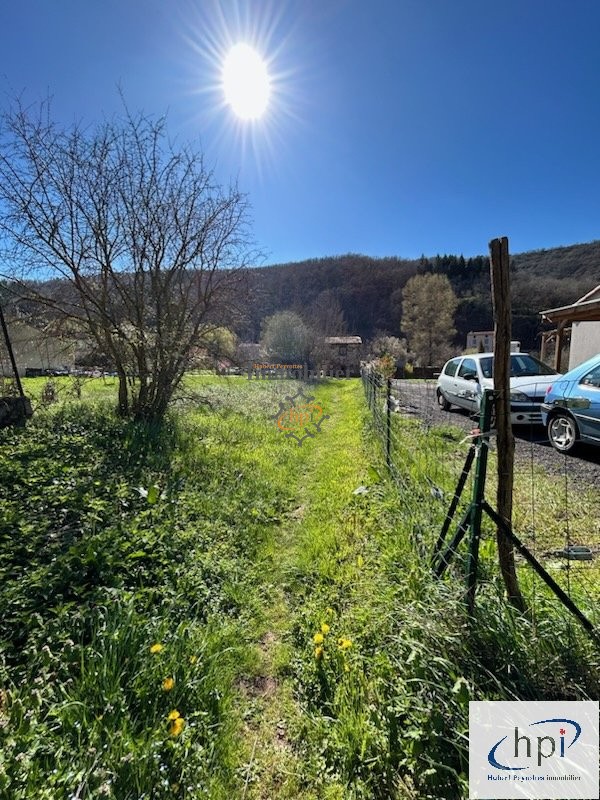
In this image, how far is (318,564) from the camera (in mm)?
3236

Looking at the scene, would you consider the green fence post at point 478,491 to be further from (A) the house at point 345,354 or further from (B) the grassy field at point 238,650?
(A) the house at point 345,354

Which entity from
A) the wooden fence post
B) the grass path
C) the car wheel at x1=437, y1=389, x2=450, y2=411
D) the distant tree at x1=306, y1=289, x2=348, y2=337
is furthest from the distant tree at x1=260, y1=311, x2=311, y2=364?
the wooden fence post

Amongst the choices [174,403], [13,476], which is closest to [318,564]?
[13,476]

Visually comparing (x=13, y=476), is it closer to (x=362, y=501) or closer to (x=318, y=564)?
(x=318, y=564)

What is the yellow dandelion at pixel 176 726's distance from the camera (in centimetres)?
161

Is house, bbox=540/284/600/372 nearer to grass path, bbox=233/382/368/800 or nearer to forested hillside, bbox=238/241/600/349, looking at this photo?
grass path, bbox=233/382/368/800

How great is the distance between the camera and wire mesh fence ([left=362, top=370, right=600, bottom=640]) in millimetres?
2221

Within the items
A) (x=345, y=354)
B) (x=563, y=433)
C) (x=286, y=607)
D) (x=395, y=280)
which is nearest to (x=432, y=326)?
(x=345, y=354)

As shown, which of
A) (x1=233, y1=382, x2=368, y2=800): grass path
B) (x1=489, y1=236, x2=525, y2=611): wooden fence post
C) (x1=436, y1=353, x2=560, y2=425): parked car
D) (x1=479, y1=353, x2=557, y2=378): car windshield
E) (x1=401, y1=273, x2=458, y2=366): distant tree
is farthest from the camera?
(x1=401, y1=273, x2=458, y2=366): distant tree

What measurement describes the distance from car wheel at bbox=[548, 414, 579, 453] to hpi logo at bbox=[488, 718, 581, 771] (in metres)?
4.99

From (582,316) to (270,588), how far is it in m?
11.9

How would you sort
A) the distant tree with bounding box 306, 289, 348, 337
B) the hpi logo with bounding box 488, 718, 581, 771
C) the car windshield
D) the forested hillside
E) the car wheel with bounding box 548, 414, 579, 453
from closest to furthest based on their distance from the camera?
the hpi logo with bounding box 488, 718, 581, 771 < the car wheel with bounding box 548, 414, 579, 453 < the car windshield < the distant tree with bounding box 306, 289, 348, 337 < the forested hillside

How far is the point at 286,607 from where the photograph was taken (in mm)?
2803

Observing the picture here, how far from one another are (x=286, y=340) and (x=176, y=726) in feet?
121
